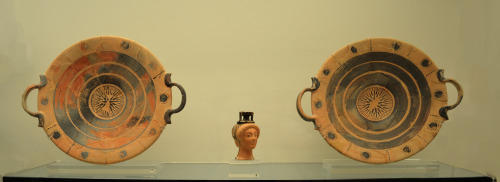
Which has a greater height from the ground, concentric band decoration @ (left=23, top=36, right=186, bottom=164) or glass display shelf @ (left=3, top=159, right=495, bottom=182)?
concentric band decoration @ (left=23, top=36, right=186, bottom=164)

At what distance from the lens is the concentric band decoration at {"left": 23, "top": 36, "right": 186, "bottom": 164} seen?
169cm

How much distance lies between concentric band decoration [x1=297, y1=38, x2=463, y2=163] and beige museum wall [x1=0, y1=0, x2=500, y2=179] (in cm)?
29

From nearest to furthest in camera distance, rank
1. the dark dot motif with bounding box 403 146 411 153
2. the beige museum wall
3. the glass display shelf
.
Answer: the glass display shelf, the dark dot motif with bounding box 403 146 411 153, the beige museum wall

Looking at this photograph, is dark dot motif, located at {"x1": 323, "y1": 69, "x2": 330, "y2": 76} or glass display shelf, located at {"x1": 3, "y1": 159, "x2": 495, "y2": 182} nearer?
glass display shelf, located at {"x1": 3, "y1": 159, "x2": 495, "y2": 182}

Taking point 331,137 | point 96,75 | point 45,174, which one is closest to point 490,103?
point 331,137

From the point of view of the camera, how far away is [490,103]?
78.3 inches

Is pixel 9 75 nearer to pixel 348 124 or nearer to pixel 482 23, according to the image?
pixel 348 124

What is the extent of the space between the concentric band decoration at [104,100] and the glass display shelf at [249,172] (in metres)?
0.07

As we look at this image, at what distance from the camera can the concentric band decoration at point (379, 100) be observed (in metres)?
1.73

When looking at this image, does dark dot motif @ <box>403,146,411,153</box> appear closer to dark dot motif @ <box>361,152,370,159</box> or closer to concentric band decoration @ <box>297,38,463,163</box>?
Answer: concentric band decoration @ <box>297,38,463,163</box>

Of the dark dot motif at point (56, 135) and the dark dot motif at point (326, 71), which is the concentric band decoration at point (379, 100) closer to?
the dark dot motif at point (326, 71)

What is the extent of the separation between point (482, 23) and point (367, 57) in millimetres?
684

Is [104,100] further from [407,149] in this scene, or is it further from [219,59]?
[407,149]

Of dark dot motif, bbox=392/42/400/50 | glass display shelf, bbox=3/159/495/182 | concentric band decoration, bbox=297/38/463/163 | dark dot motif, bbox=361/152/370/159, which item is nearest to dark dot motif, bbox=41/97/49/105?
glass display shelf, bbox=3/159/495/182
